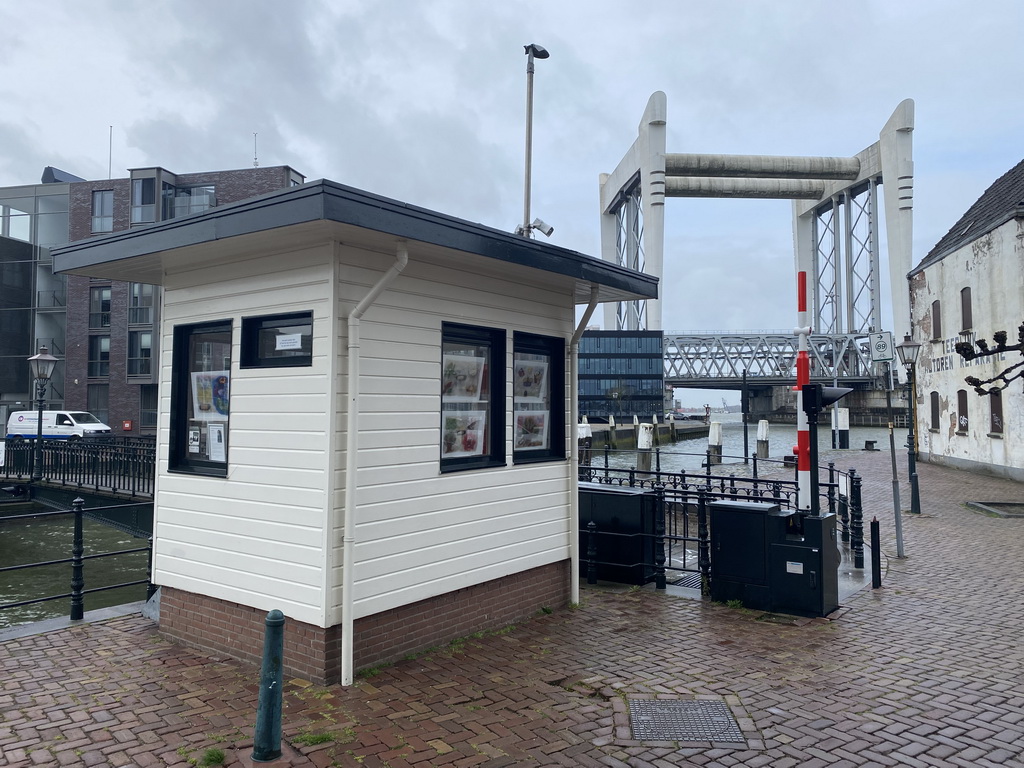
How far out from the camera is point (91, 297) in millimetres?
44688

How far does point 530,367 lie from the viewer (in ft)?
24.4

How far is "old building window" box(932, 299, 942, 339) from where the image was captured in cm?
2586

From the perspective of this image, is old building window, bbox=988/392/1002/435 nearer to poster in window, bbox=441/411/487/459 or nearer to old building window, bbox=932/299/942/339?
old building window, bbox=932/299/942/339

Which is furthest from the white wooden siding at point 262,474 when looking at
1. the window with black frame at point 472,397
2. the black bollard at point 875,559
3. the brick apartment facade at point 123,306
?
the brick apartment facade at point 123,306

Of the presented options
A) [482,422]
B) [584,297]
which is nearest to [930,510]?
[584,297]

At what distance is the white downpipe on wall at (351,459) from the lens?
5227 millimetres

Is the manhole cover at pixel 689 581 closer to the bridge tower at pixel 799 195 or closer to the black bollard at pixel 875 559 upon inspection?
the black bollard at pixel 875 559

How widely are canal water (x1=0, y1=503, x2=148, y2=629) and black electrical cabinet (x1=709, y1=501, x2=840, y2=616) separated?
7934mm

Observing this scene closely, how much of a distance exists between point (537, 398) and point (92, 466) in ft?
54.1

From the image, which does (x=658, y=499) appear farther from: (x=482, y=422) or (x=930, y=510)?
(x=930, y=510)

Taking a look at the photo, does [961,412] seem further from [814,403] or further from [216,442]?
[216,442]

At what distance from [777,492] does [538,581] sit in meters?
4.67

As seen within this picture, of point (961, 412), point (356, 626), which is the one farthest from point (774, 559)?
point (961, 412)

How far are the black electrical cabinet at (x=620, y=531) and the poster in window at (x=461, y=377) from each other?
273 centimetres
